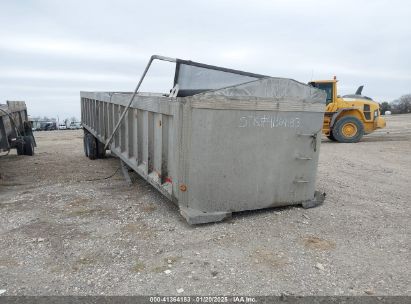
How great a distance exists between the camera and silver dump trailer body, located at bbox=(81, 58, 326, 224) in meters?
4.15

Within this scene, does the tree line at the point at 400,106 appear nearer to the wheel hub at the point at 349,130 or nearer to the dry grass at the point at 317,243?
the wheel hub at the point at 349,130

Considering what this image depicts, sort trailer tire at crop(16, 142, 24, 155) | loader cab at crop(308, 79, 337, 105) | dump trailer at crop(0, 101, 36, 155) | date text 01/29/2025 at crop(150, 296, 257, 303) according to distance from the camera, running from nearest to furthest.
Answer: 1. date text 01/29/2025 at crop(150, 296, 257, 303)
2. dump trailer at crop(0, 101, 36, 155)
3. trailer tire at crop(16, 142, 24, 155)
4. loader cab at crop(308, 79, 337, 105)

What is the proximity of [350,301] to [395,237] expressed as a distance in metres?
1.61

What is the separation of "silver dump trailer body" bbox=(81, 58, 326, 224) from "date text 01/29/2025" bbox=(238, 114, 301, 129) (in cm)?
1

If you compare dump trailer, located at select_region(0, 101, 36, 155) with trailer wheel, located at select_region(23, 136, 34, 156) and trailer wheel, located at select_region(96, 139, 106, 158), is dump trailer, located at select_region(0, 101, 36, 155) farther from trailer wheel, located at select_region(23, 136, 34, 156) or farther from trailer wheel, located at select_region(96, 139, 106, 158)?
trailer wheel, located at select_region(96, 139, 106, 158)

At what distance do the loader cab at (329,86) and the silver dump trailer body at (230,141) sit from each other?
319 inches

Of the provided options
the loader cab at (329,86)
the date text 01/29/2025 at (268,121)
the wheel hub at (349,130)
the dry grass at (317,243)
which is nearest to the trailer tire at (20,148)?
the date text 01/29/2025 at (268,121)

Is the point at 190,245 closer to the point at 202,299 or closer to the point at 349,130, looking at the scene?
the point at 202,299

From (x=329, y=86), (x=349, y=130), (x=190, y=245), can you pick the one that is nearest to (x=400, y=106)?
(x=349, y=130)

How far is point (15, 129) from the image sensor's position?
934cm

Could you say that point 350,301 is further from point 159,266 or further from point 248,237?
A: point 159,266

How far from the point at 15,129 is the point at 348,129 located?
11.1m

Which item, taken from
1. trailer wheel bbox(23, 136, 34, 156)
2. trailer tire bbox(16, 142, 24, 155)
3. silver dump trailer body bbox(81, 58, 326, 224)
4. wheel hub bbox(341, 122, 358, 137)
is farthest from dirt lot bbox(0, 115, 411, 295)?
wheel hub bbox(341, 122, 358, 137)

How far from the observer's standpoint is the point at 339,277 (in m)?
3.21
